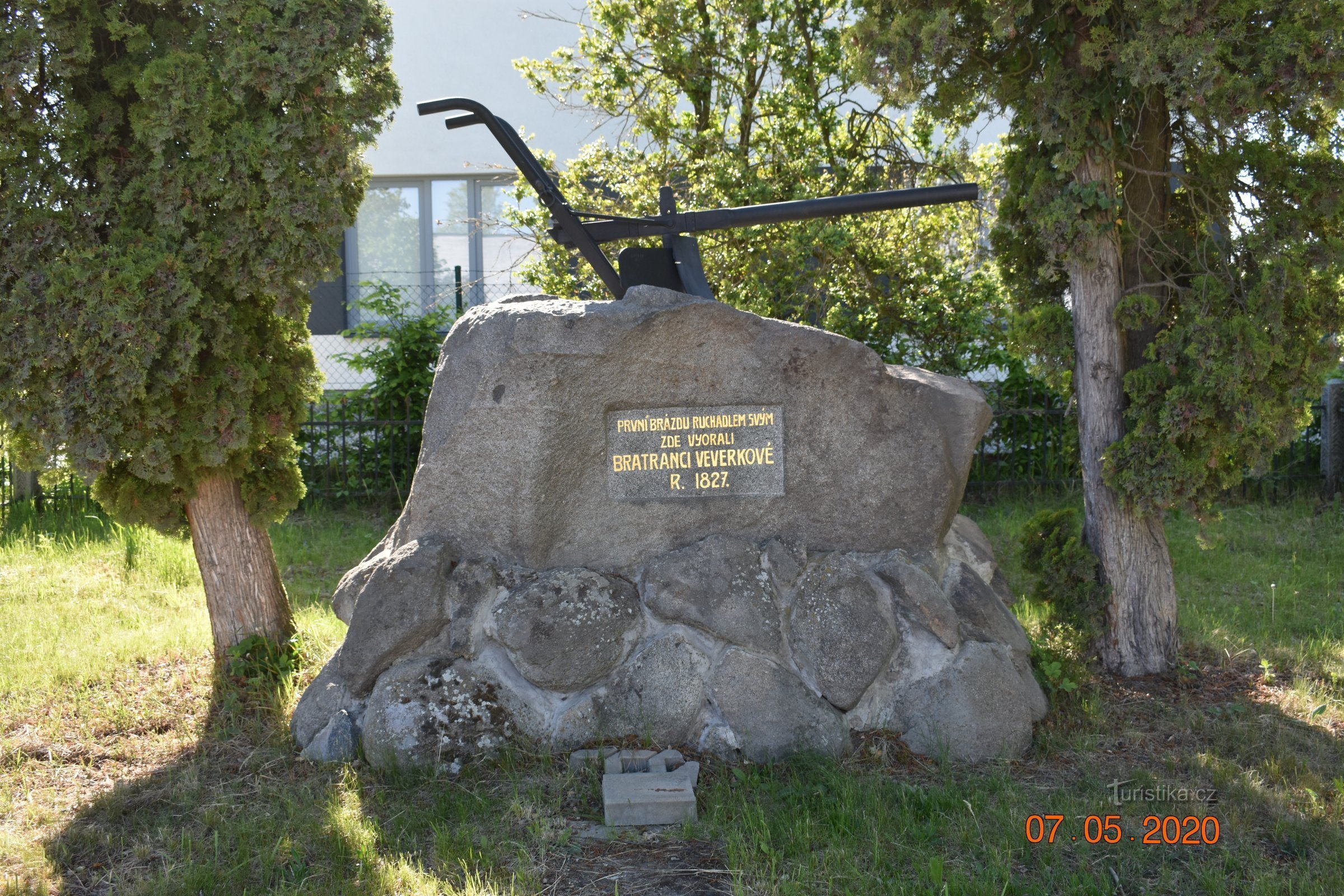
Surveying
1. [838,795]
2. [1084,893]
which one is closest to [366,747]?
[838,795]

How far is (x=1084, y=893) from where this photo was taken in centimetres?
273

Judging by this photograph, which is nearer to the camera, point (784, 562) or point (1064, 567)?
point (784, 562)

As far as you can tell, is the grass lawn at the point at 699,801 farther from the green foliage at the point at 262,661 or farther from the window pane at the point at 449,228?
the window pane at the point at 449,228

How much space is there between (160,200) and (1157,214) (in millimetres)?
4291

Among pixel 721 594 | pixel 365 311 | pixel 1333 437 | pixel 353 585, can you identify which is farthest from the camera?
pixel 365 311

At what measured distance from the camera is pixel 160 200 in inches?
157

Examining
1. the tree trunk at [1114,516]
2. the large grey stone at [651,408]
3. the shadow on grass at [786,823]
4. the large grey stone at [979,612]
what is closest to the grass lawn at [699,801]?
the shadow on grass at [786,823]

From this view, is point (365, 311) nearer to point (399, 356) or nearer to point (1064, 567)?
point (399, 356)

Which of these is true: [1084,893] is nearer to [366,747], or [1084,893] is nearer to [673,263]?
[366,747]

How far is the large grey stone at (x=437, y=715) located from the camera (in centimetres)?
363

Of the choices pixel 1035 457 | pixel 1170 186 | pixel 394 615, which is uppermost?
pixel 1170 186

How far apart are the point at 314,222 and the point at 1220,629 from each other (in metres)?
4.79

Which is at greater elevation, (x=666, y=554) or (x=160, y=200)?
(x=160, y=200)
